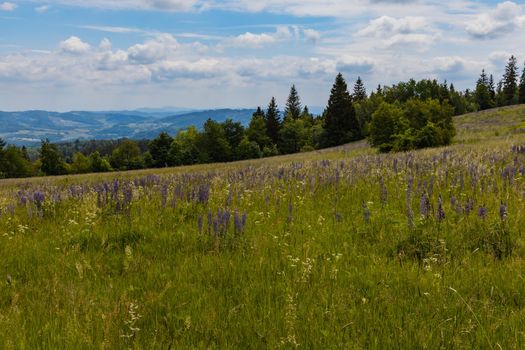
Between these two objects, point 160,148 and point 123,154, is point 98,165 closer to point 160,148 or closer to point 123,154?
point 123,154

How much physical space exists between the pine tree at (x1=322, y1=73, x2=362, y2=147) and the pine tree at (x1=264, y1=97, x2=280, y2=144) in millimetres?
23087

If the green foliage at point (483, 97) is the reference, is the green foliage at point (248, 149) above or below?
below

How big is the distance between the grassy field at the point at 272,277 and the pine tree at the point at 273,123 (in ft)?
320

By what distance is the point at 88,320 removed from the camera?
3.03 meters

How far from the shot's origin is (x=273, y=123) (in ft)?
346

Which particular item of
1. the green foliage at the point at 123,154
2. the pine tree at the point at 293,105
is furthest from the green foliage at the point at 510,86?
the green foliage at the point at 123,154

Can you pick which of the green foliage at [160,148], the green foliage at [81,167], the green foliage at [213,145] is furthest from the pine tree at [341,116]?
the green foliage at [81,167]

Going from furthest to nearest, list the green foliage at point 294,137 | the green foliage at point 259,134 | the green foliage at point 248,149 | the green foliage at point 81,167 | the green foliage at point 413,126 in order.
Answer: the green foliage at point 81,167 → the green foliage at point 259,134 → the green foliage at point 294,137 → the green foliage at point 248,149 → the green foliage at point 413,126

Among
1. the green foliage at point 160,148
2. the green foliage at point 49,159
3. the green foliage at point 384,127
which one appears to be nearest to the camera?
the green foliage at point 384,127

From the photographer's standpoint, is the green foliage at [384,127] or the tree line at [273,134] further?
the tree line at [273,134]

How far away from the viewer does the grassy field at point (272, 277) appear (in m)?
2.85

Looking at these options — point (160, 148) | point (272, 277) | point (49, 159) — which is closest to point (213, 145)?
point (160, 148)

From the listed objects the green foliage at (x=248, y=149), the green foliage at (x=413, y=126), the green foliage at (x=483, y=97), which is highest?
the green foliage at (x=483, y=97)

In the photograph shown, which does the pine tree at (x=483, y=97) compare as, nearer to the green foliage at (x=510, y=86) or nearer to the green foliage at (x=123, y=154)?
the green foliage at (x=510, y=86)
